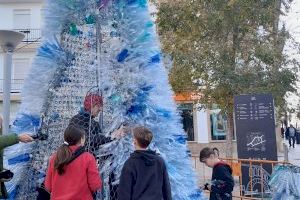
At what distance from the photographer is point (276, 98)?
1046 cm

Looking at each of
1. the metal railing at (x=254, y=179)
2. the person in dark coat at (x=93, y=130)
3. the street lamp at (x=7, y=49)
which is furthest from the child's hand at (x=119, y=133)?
the metal railing at (x=254, y=179)

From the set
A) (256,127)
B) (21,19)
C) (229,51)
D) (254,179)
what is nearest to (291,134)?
(229,51)

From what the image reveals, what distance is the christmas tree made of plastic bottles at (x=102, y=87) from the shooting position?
155 inches

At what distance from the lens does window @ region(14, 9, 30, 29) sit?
86.2ft

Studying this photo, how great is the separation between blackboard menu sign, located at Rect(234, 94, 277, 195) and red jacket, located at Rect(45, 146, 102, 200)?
5.75 metres

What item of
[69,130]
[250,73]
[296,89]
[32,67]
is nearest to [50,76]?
[32,67]

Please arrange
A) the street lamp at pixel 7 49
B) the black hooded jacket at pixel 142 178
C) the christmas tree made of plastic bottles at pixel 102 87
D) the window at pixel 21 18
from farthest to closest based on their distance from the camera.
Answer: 1. the window at pixel 21 18
2. the street lamp at pixel 7 49
3. the christmas tree made of plastic bottles at pixel 102 87
4. the black hooded jacket at pixel 142 178

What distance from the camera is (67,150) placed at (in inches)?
133


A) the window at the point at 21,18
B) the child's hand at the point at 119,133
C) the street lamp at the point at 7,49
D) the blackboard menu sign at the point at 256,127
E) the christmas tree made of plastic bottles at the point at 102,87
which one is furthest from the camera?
the window at the point at 21,18

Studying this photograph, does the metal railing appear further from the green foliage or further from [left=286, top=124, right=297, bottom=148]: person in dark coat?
[left=286, top=124, right=297, bottom=148]: person in dark coat

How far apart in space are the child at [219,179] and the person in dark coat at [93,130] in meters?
1.04

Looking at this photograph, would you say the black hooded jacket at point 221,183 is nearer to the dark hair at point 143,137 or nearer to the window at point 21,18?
the dark hair at point 143,137

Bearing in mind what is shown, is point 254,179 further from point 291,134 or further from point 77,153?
point 291,134

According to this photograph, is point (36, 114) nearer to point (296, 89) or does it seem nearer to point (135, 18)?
point (135, 18)
